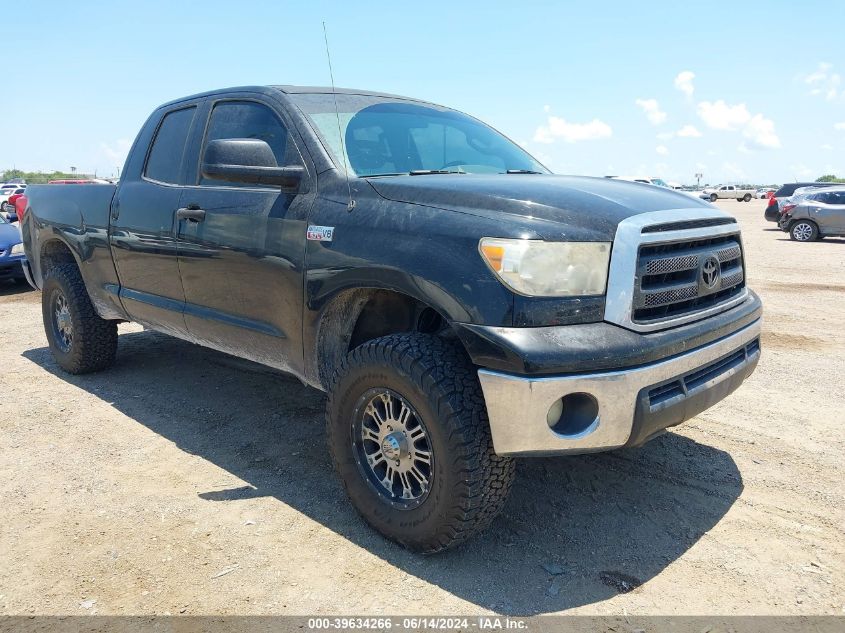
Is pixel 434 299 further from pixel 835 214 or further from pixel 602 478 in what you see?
pixel 835 214

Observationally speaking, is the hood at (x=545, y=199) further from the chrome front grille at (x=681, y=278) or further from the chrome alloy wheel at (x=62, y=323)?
the chrome alloy wheel at (x=62, y=323)

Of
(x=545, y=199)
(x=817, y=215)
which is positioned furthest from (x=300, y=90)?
(x=817, y=215)

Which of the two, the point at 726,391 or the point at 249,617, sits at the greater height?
the point at 726,391

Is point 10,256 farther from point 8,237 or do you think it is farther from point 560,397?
point 560,397

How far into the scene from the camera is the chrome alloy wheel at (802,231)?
1847 centimetres

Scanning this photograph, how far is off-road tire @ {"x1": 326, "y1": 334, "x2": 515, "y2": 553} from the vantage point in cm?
254

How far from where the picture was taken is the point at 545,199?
8.79ft

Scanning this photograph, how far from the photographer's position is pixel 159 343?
6.52 meters

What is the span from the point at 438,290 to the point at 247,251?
1.36m

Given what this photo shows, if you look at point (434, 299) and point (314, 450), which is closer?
point (434, 299)

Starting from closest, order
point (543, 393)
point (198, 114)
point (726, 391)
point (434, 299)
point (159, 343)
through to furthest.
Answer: point (543, 393) < point (434, 299) < point (726, 391) < point (198, 114) < point (159, 343)

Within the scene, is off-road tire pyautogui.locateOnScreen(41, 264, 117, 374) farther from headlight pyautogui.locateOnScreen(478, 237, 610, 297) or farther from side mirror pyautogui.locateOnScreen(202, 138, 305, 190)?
headlight pyautogui.locateOnScreen(478, 237, 610, 297)

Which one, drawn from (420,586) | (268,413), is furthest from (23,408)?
(420,586)

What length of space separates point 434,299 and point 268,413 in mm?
2289
